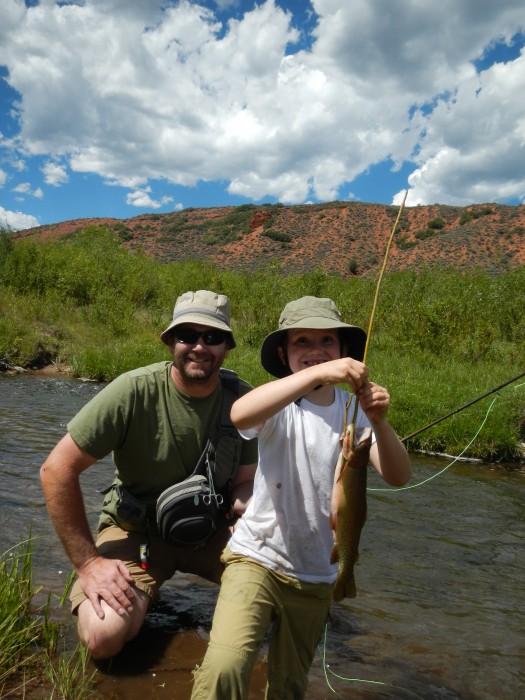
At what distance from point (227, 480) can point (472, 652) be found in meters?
2.04

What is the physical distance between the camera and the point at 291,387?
7.92 feet

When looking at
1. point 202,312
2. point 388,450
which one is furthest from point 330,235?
point 388,450

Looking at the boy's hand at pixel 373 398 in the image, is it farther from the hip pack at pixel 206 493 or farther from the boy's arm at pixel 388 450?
the hip pack at pixel 206 493

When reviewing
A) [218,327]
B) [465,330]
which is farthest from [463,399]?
[218,327]

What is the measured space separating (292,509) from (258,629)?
514 mm

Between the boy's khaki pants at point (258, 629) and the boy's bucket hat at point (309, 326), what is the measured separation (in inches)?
38.4

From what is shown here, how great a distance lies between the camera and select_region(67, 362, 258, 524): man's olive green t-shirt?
11.5 feet

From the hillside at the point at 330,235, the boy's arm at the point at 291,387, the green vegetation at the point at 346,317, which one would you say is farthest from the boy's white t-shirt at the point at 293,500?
the hillside at the point at 330,235

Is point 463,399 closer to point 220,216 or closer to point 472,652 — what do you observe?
point 472,652

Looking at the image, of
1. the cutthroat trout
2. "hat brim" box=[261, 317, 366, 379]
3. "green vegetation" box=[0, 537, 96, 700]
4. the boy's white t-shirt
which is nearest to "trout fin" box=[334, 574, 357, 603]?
the cutthroat trout

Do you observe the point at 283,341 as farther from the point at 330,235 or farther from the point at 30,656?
the point at 330,235

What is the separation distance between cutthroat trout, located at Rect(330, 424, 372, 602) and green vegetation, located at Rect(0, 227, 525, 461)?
7.87 m

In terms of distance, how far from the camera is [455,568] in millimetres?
5527

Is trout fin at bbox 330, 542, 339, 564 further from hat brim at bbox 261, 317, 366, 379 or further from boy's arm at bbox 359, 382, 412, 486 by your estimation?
hat brim at bbox 261, 317, 366, 379
